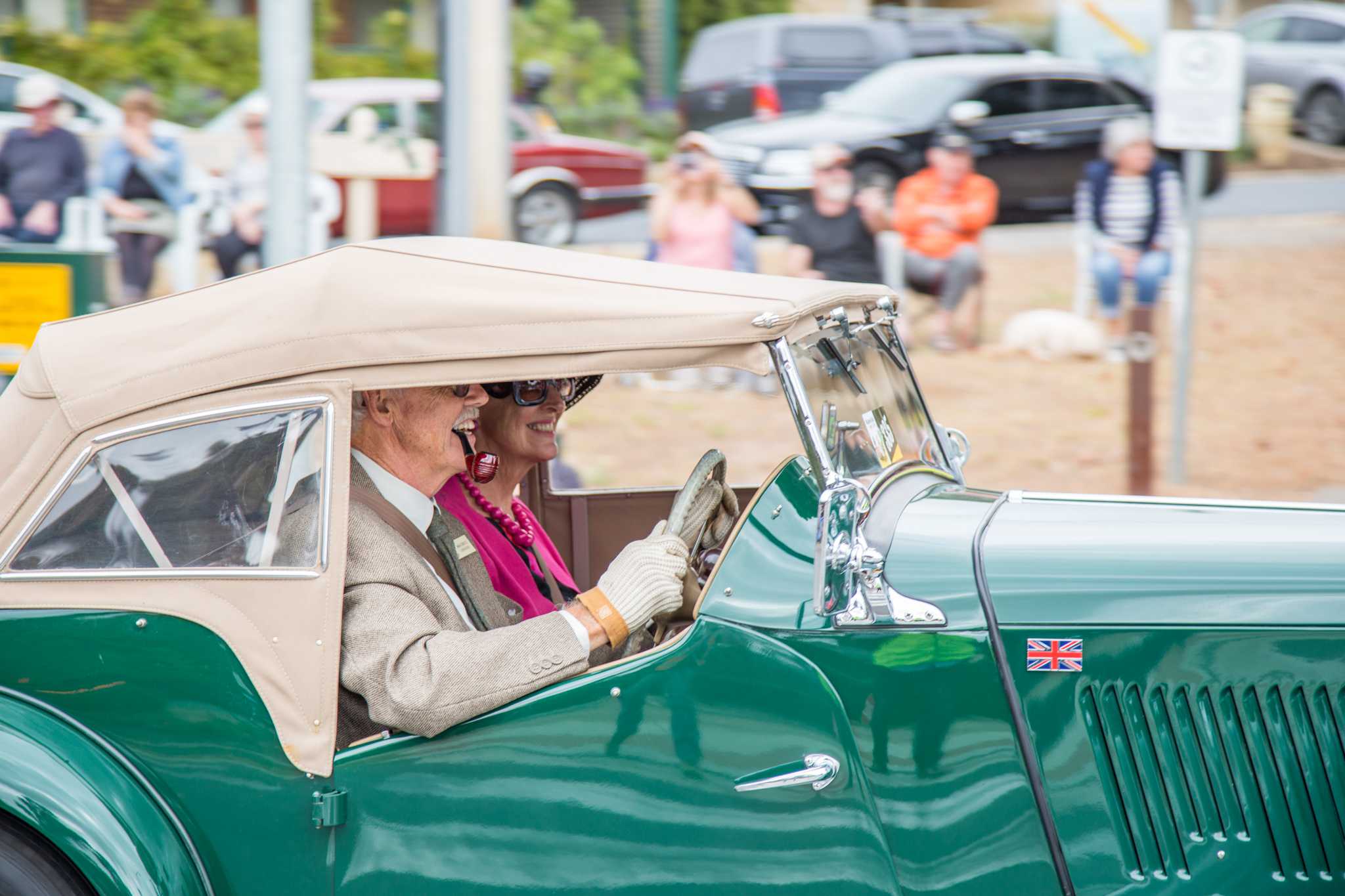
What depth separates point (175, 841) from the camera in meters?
2.38

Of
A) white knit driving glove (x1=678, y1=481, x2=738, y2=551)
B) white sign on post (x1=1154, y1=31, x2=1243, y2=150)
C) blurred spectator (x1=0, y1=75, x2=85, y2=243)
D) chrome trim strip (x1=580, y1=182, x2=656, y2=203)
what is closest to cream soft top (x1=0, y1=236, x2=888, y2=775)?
white knit driving glove (x1=678, y1=481, x2=738, y2=551)

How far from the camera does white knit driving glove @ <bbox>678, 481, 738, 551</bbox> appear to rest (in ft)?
9.02

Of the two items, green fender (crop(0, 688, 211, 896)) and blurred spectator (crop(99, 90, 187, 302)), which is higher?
blurred spectator (crop(99, 90, 187, 302))

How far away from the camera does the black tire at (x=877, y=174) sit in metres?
12.6

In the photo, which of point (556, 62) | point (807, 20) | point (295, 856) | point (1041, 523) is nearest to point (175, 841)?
point (295, 856)

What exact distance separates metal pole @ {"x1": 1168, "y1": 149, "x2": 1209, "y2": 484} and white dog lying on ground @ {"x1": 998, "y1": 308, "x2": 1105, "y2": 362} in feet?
7.48

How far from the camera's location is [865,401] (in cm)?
286

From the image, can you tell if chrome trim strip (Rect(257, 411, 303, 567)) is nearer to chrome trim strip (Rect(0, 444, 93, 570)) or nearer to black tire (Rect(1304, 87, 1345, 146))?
chrome trim strip (Rect(0, 444, 93, 570))

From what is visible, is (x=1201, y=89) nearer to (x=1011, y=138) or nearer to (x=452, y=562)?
(x=452, y=562)

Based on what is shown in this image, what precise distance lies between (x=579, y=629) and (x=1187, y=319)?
5.86 meters

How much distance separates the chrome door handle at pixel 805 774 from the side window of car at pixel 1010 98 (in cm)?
1182

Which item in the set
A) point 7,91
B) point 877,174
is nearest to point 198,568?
point 877,174

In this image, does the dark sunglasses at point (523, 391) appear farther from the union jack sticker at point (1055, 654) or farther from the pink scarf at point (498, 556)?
the union jack sticker at point (1055, 654)

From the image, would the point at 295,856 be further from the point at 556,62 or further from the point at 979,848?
the point at 556,62
